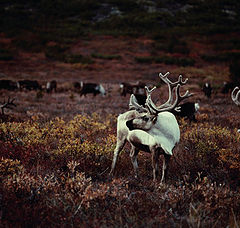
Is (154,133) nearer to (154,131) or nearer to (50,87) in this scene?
(154,131)

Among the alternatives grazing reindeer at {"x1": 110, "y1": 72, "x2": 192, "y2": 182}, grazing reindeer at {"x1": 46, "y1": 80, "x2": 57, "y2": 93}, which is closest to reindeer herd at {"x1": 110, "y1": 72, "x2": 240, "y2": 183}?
grazing reindeer at {"x1": 110, "y1": 72, "x2": 192, "y2": 182}

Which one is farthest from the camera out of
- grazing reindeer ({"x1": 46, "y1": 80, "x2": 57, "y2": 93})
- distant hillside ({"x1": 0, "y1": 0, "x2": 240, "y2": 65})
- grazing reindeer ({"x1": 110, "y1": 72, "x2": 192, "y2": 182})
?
distant hillside ({"x1": 0, "y1": 0, "x2": 240, "y2": 65})

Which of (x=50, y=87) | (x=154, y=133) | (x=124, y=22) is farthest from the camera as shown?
(x=124, y=22)

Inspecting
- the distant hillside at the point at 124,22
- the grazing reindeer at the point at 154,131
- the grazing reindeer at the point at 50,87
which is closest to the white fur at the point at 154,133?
the grazing reindeer at the point at 154,131

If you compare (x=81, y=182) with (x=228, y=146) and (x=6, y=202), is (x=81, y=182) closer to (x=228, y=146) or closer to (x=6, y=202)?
(x=6, y=202)

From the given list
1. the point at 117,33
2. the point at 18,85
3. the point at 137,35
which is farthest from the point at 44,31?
the point at 18,85

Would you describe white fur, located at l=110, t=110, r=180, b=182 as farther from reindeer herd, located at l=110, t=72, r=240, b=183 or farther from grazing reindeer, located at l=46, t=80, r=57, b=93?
grazing reindeer, located at l=46, t=80, r=57, b=93

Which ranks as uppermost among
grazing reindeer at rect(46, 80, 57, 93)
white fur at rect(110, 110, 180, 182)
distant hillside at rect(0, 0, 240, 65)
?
distant hillside at rect(0, 0, 240, 65)

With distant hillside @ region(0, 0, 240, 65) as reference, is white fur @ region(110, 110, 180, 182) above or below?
below

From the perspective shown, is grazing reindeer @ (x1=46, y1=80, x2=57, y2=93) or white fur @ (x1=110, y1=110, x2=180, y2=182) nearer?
white fur @ (x1=110, y1=110, x2=180, y2=182)

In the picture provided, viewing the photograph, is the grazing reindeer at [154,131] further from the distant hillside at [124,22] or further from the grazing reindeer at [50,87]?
the distant hillside at [124,22]

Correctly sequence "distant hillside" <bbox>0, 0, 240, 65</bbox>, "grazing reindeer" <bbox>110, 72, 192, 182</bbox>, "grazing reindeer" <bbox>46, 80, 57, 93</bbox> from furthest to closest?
"distant hillside" <bbox>0, 0, 240, 65</bbox> < "grazing reindeer" <bbox>46, 80, 57, 93</bbox> < "grazing reindeer" <bbox>110, 72, 192, 182</bbox>

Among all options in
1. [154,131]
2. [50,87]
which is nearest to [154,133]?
[154,131]

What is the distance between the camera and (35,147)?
5875 mm
